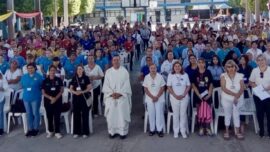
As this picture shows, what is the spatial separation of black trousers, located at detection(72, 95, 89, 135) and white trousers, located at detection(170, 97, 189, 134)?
1.81 meters

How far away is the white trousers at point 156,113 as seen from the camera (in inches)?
437

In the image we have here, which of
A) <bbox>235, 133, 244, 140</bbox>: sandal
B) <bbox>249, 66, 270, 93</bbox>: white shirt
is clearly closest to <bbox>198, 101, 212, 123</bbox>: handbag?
<bbox>235, 133, 244, 140</bbox>: sandal

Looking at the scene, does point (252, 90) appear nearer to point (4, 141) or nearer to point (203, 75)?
point (203, 75)

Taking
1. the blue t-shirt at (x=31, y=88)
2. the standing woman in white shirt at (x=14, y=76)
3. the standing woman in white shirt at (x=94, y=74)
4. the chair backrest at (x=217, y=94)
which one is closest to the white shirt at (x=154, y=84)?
the chair backrest at (x=217, y=94)

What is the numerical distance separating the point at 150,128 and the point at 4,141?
3.07 m

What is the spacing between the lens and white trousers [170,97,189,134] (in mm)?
10930

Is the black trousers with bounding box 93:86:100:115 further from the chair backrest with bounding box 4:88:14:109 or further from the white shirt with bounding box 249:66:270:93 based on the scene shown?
the white shirt with bounding box 249:66:270:93

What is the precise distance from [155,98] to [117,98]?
31.0 inches

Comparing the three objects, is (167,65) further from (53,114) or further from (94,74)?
(53,114)

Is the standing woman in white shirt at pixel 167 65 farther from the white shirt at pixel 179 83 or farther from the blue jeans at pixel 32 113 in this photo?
the blue jeans at pixel 32 113

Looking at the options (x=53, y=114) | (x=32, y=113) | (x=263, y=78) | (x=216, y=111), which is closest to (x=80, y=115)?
(x=53, y=114)

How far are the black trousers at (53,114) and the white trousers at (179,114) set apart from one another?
2376 millimetres

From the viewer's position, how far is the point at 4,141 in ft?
36.6

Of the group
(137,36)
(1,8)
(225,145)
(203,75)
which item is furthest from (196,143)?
(1,8)
